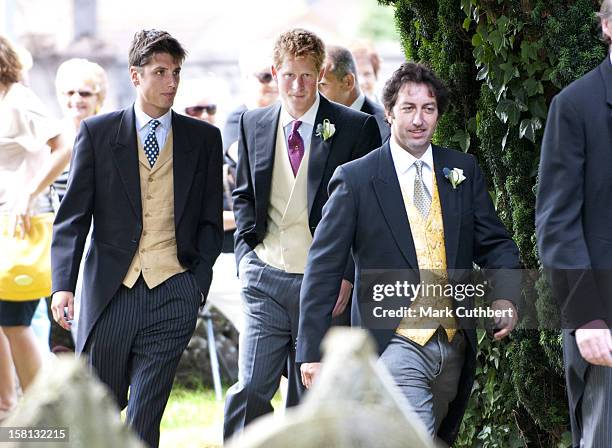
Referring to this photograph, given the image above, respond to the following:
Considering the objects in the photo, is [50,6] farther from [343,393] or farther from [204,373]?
[343,393]

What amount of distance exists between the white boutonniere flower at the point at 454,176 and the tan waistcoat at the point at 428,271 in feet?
0.46

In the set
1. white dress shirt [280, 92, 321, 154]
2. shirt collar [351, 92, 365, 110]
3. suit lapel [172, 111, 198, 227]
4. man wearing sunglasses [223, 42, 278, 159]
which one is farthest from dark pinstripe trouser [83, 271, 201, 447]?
man wearing sunglasses [223, 42, 278, 159]

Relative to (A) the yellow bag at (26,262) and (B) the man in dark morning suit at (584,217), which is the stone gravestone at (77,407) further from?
(A) the yellow bag at (26,262)

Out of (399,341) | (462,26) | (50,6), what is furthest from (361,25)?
(399,341)

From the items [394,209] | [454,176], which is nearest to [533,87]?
[454,176]

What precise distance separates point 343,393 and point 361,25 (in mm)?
20140

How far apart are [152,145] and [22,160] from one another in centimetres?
295

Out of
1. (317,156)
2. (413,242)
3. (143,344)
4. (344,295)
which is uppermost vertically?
(317,156)

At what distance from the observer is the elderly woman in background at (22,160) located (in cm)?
895

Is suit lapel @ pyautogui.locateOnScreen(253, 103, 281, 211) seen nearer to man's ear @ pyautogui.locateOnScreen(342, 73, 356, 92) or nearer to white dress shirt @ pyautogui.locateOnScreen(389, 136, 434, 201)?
white dress shirt @ pyautogui.locateOnScreen(389, 136, 434, 201)

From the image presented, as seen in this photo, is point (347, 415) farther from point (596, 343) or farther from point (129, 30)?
point (129, 30)

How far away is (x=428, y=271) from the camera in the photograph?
529 centimetres

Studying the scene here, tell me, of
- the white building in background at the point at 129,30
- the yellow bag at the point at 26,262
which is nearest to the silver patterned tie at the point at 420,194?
the yellow bag at the point at 26,262

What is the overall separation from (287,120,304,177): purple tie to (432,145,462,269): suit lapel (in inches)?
44.5
